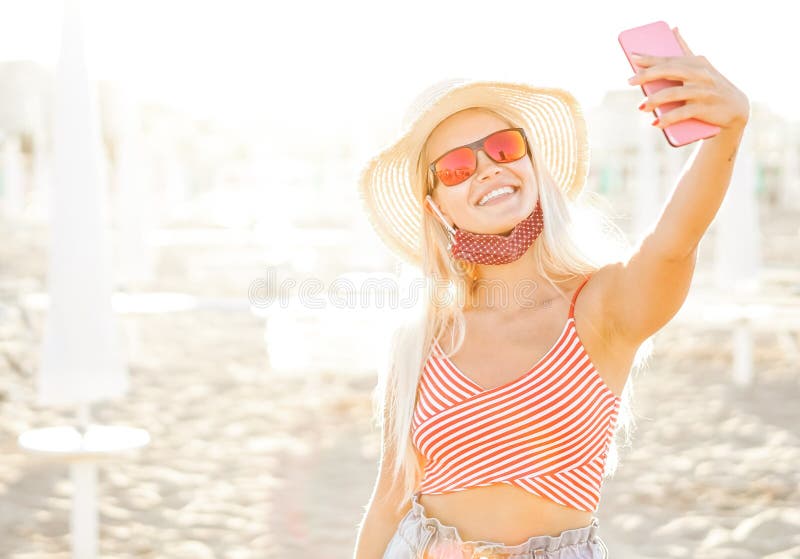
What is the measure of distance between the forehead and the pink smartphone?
526 millimetres

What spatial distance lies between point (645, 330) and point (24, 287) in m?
9.30

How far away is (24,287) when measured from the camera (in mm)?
9594

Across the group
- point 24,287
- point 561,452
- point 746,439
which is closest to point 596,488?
point 561,452

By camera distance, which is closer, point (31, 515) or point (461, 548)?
point (461, 548)

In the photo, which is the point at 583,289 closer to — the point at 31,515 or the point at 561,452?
the point at 561,452

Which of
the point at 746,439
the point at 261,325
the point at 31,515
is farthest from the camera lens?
the point at 261,325

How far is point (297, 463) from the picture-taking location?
16.8 ft

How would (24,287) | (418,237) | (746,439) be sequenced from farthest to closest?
(24,287), (746,439), (418,237)

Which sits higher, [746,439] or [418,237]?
[418,237]

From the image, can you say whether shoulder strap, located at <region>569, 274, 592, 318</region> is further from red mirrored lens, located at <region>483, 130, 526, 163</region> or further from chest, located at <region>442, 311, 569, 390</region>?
red mirrored lens, located at <region>483, 130, 526, 163</region>

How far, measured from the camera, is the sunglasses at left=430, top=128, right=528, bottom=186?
1786 mm

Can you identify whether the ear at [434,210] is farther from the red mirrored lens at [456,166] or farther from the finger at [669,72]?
the finger at [669,72]

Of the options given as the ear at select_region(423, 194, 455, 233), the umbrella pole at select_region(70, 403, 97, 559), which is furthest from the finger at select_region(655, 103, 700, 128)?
the umbrella pole at select_region(70, 403, 97, 559)

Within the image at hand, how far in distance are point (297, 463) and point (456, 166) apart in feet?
12.0
